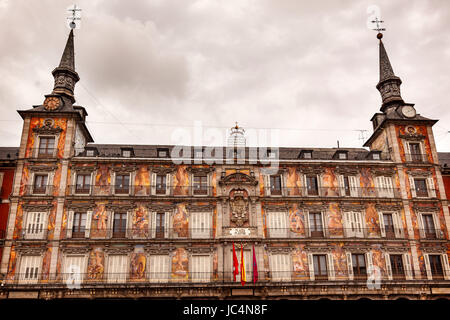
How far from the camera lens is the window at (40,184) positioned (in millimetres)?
33938

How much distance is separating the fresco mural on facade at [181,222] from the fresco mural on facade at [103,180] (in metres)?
6.31

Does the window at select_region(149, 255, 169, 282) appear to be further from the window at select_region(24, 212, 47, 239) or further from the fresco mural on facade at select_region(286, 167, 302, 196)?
the fresco mural on facade at select_region(286, 167, 302, 196)

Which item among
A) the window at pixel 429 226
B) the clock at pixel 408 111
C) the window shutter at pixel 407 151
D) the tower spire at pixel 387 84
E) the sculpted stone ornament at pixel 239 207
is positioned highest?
the tower spire at pixel 387 84

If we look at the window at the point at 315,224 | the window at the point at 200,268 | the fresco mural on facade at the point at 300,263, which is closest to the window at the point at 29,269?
the window at the point at 200,268

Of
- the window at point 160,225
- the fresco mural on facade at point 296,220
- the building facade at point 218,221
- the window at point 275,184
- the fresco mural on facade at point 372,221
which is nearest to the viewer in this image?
the building facade at point 218,221

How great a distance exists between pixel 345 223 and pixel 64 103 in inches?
1102

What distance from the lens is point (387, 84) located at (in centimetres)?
4219

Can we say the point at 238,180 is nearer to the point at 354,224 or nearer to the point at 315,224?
the point at 315,224

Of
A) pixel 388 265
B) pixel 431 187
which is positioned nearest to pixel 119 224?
pixel 388 265

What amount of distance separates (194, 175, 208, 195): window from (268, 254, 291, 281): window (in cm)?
815

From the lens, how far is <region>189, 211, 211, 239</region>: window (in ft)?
111

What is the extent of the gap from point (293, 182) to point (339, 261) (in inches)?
309

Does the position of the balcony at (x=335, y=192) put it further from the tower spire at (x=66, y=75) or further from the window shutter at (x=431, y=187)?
the tower spire at (x=66, y=75)
